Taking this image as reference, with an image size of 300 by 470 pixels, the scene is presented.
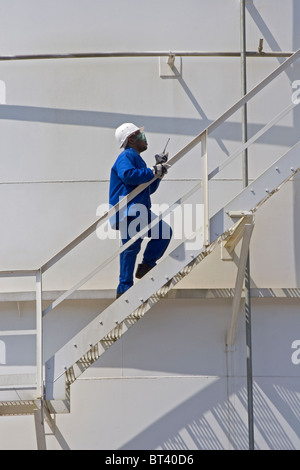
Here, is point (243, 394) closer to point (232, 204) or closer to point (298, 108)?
point (232, 204)

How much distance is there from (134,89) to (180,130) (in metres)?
0.60

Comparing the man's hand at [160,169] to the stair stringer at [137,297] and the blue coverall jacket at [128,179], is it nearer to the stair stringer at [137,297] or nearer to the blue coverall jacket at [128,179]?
the blue coverall jacket at [128,179]

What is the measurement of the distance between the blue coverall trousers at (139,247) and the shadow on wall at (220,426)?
1.34m

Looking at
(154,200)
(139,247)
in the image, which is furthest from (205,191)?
(154,200)

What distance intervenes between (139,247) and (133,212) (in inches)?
14.7

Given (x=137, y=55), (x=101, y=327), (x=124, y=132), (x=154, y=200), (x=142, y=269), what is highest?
(x=137, y=55)

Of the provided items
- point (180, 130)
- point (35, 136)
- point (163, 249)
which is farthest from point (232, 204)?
point (35, 136)

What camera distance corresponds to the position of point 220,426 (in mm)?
9688

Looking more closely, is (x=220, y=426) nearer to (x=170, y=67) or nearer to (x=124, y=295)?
(x=124, y=295)

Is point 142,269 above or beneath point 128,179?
beneath

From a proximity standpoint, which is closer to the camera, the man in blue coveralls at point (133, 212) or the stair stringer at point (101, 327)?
the stair stringer at point (101, 327)

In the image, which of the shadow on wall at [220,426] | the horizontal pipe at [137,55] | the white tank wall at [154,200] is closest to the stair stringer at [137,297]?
the white tank wall at [154,200]

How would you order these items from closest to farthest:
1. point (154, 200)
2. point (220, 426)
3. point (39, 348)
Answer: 1. point (39, 348)
2. point (220, 426)
3. point (154, 200)

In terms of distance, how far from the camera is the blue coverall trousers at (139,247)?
30.3 ft
